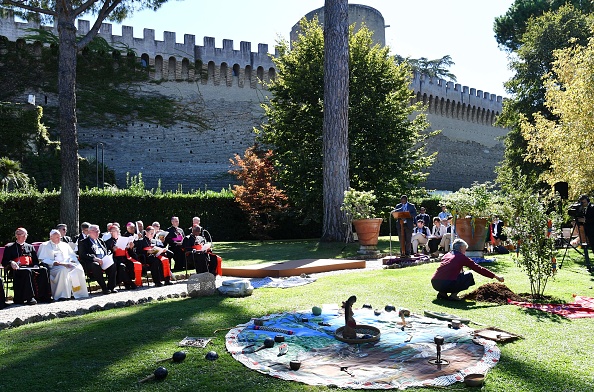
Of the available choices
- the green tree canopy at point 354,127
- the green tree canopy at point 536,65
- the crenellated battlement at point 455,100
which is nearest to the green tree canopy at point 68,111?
the green tree canopy at point 354,127

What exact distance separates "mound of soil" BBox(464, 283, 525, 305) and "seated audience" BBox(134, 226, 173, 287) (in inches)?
213

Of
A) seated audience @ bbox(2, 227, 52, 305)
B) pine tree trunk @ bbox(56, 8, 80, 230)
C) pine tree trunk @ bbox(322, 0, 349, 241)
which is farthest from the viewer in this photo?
pine tree trunk @ bbox(322, 0, 349, 241)

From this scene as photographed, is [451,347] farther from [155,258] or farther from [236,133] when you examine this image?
[236,133]

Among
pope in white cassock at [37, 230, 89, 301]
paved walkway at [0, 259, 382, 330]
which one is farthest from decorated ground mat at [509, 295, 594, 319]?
pope in white cassock at [37, 230, 89, 301]

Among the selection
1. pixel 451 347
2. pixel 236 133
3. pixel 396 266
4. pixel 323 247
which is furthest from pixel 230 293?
pixel 236 133

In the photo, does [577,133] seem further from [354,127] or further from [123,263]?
Result: [123,263]

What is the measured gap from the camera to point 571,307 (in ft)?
21.8

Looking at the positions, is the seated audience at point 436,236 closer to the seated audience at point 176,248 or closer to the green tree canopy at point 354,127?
the seated audience at point 176,248

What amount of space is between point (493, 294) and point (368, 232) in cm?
621

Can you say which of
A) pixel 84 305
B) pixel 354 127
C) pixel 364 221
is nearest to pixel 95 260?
pixel 84 305

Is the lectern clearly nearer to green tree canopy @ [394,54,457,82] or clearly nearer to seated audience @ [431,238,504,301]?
seated audience @ [431,238,504,301]

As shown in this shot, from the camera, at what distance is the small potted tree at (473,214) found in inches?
464

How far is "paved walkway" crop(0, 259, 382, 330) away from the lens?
6.77 meters

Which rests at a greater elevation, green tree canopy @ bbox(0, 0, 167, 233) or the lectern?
green tree canopy @ bbox(0, 0, 167, 233)
